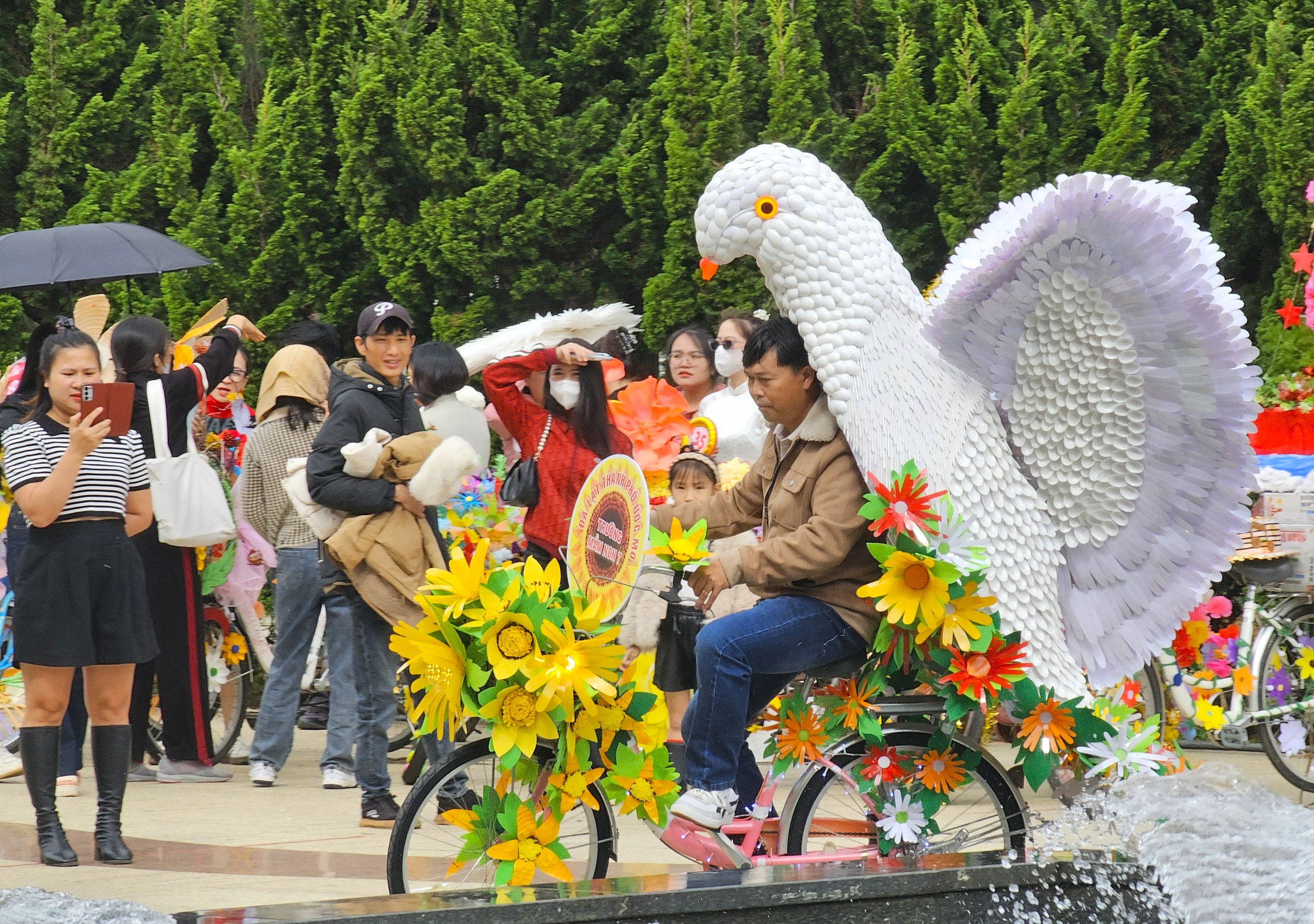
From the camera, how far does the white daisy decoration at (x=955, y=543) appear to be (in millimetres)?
3811

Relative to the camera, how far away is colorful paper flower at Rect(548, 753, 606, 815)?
388 centimetres

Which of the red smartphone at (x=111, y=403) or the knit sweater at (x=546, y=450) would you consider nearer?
the red smartphone at (x=111, y=403)

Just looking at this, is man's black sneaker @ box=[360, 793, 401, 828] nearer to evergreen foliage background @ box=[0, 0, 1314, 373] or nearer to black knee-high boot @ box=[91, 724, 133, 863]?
black knee-high boot @ box=[91, 724, 133, 863]

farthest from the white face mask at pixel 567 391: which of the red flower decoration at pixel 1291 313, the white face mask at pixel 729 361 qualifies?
the red flower decoration at pixel 1291 313

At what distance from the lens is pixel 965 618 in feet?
12.5

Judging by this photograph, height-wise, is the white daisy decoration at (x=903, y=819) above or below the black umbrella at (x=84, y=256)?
below

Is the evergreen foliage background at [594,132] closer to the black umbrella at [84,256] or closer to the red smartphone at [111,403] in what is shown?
the black umbrella at [84,256]

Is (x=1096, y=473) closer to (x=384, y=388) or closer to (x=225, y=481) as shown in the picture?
(x=384, y=388)

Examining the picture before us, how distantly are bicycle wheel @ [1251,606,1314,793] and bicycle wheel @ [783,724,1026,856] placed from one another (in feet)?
8.93

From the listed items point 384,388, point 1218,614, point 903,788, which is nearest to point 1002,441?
point 903,788

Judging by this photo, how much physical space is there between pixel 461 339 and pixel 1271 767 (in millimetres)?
5214

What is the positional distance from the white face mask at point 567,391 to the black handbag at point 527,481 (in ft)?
0.36

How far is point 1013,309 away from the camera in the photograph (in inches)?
151

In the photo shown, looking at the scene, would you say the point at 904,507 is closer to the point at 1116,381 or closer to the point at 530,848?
the point at 1116,381
